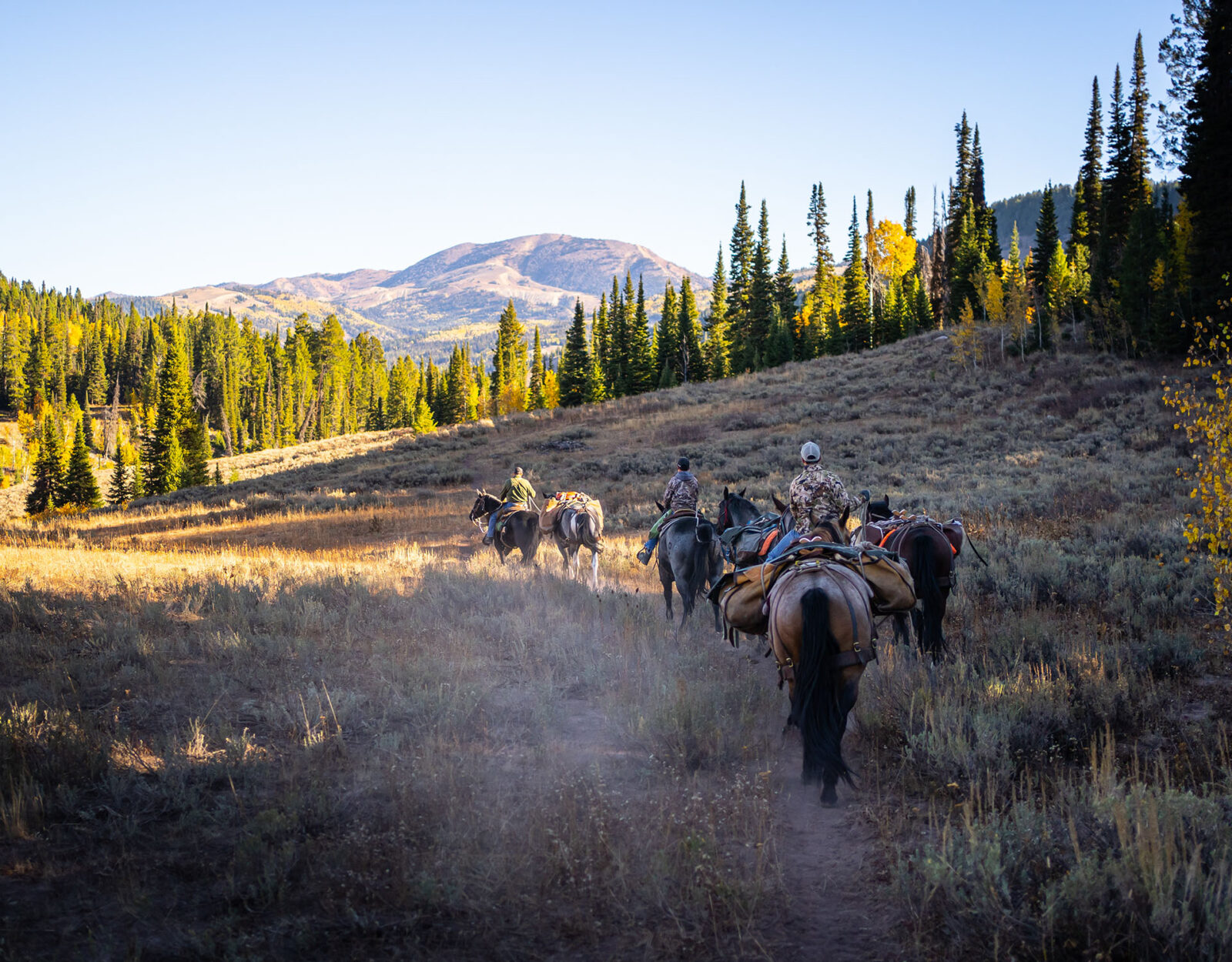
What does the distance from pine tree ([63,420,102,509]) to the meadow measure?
52.9 m

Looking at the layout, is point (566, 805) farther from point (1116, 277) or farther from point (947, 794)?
point (1116, 277)

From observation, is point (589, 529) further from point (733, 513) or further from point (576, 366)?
point (576, 366)

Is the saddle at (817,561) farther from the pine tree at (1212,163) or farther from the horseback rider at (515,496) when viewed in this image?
the pine tree at (1212,163)

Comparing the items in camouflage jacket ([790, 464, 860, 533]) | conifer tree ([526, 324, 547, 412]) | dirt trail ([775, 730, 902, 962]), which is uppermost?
conifer tree ([526, 324, 547, 412])

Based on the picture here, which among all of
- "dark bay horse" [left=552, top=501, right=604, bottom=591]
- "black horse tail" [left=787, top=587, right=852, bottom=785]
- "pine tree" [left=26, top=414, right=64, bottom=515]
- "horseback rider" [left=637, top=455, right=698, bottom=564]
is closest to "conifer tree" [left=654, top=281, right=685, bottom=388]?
"pine tree" [left=26, top=414, right=64, bottom=515]

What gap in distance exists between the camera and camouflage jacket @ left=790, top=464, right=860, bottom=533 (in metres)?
6.67

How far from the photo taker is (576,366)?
7112 cm

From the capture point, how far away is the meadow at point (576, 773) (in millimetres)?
3684

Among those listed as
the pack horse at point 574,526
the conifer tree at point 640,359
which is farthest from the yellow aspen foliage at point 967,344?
the pack horse at point 574,526

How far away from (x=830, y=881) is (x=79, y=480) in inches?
2652

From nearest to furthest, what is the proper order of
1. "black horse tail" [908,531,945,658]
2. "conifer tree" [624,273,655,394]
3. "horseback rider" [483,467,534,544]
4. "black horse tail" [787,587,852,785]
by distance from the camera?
"black horse tail" [787,587,852,785]
"black horse tail" [908,531,945,658]
"horseback rider" [483,467,534,544]
"conifer tree" [624,273,655,394]

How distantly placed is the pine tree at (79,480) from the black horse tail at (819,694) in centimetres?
6520

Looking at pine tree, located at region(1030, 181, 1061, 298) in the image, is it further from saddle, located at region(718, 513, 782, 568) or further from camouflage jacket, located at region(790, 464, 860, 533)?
camouflage jacket, located at region(790, 464, 860, 533)

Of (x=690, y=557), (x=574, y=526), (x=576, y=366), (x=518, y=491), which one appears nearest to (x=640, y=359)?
(x=576, y=366)
